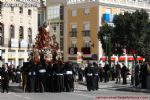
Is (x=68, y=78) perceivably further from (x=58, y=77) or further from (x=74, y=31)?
(x=74, y=31)

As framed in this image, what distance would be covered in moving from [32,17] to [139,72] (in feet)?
124

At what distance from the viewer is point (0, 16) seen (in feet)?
207

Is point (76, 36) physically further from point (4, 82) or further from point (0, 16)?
point (4, 82)

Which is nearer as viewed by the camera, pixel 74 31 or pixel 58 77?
pixel 58 77

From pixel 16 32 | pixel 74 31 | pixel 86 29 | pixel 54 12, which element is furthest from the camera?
pixel 54 12

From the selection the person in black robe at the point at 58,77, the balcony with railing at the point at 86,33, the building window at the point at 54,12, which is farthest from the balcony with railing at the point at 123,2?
the person in black robe at the point at 58,77

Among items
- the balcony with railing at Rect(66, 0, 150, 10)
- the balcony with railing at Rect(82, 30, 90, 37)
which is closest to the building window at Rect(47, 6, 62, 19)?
the balcony with railing at Rect(66, 0, 150, 10)

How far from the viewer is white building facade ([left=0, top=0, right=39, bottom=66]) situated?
211 ft

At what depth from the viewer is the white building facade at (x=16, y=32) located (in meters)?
64.3

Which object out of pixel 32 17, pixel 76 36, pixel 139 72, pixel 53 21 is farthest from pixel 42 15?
pixel 139 72

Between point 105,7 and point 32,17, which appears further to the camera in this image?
point 105,7

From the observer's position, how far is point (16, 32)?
66.4 metres

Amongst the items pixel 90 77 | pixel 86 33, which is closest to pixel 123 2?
pixel 86 33

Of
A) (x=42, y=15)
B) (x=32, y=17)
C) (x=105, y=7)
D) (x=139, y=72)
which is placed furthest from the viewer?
(x=42, y=15)
